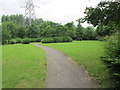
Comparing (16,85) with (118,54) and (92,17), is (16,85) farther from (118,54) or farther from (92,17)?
(92,17)

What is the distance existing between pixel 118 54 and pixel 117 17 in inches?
94.4

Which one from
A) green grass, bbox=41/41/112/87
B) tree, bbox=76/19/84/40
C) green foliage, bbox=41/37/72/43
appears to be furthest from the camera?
tree, bbox=76/19/84/40

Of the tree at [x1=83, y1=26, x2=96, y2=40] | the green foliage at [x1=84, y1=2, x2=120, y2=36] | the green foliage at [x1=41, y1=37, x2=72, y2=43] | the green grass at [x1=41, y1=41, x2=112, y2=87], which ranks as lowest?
the green grass at [x1=41, y1=41, x2=112, y2=87]

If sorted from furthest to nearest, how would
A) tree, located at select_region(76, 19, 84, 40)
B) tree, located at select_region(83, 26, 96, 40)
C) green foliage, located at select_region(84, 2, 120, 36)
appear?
tree, located at select_region(83, 26, 96, 40) → tree, located at select_region(76, 19, 84, 40) → green foliage, located at select_region(84, 2, 120, 36)

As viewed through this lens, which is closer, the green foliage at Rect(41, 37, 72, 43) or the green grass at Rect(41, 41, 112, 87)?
the green grass at Rect(41, 41, 112, 87)

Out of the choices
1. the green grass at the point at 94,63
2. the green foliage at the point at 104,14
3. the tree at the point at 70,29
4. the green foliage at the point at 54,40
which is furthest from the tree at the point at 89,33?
the green foliage at the point at 104,14

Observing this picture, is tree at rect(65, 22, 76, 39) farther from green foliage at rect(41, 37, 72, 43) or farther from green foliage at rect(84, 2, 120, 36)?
green foliage at rect(84, 2, 120, 36)

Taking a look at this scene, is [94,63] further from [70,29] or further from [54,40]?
[70,29]

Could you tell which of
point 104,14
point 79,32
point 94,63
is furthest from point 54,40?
point 104,14

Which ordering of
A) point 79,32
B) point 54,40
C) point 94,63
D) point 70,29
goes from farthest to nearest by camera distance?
point 79,32 < point 70,29 < point 54,40 < point 94,63

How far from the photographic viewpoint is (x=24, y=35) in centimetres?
4375

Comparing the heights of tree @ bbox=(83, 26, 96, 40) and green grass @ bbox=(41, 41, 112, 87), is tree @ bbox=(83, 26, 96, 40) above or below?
above

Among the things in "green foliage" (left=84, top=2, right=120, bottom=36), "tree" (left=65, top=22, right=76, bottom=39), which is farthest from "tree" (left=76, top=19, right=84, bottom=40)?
"green foliage" (left=84, top=2, right=120, bottom=36)

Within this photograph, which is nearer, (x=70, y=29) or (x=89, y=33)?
(x=70, y=29)
